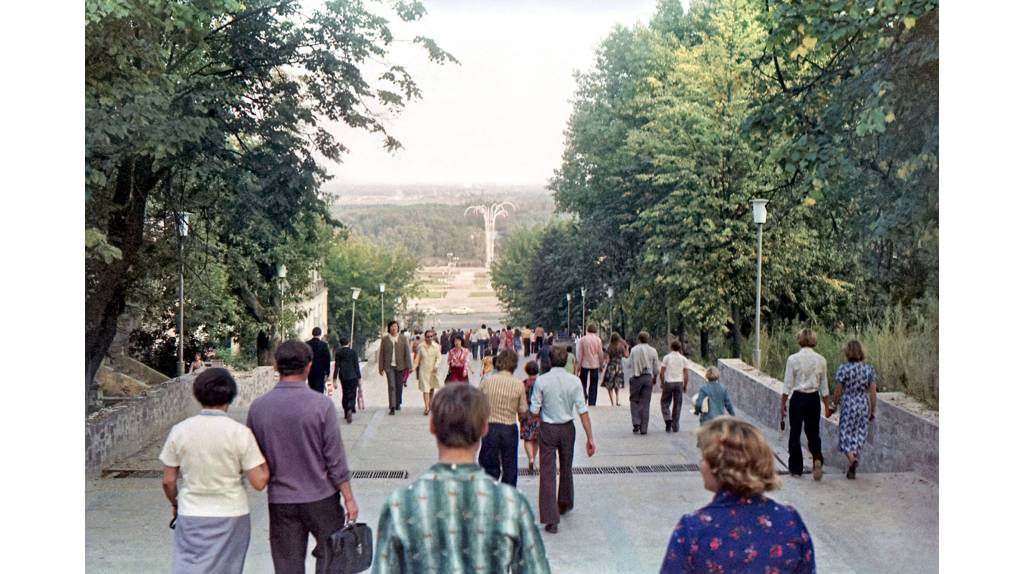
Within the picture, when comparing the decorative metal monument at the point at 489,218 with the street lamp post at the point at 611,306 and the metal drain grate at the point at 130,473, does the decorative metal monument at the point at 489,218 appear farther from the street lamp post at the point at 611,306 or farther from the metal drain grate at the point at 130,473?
the metal drain grate at the point at 130,473

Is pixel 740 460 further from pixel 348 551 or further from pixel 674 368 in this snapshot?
pixel 674 368

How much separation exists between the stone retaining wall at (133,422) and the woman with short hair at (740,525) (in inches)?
320

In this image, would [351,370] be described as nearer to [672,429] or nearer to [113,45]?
[672,429]

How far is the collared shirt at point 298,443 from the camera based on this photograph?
5.41 meters

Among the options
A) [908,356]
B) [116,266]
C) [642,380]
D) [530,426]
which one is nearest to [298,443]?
[530,426]

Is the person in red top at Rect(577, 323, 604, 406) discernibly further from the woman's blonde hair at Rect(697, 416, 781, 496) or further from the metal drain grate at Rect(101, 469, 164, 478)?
the woman's blonde hair at Rect(697, 416, 781, 496)

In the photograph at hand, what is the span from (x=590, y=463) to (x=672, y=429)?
10.2 feet

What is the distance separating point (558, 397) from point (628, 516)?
52.4 inches

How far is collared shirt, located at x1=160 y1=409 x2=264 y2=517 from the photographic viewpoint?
5203 mm

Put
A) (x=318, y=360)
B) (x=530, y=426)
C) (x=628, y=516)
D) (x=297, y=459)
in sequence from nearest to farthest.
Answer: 1. (x=297, y=459)
2. (x=628, y=516)
3. (x=530, y=426)
4. (x=318, y=360)

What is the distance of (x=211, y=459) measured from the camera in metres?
5.20

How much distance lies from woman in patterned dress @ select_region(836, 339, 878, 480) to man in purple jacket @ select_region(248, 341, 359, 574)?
6085 millimetres

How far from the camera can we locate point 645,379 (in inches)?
566
